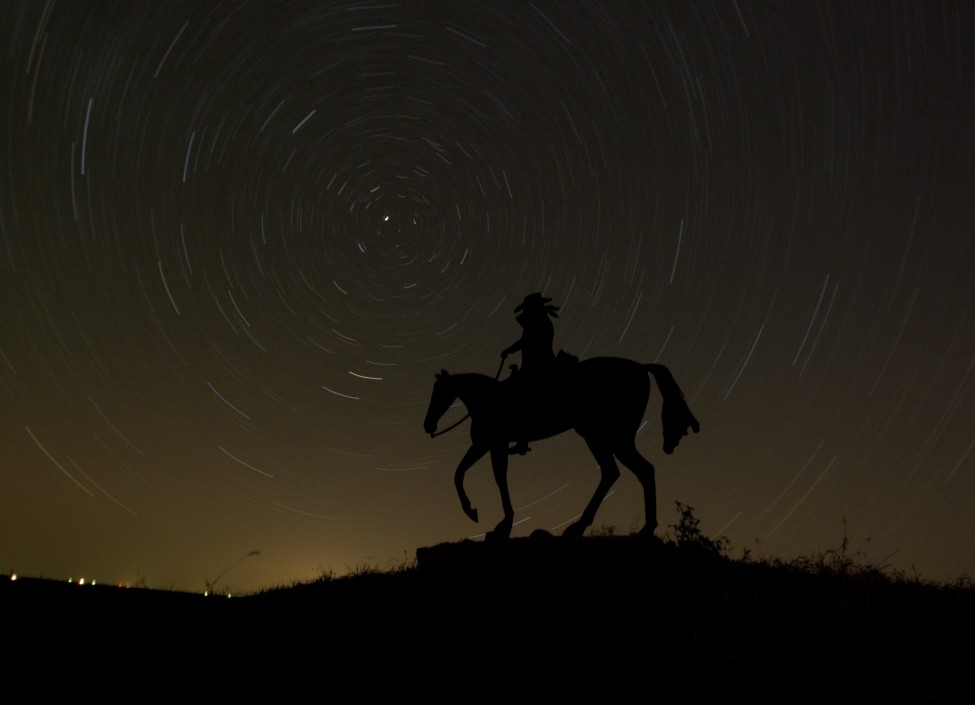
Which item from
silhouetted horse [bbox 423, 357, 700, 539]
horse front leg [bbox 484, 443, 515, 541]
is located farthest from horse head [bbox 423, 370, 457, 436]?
horse front leg [bbox 484, 443, 515, 541]

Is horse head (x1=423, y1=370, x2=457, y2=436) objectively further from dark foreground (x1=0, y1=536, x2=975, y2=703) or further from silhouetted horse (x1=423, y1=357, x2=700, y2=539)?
dark foreground (x1=0, y1=536, x2=975, y2=703)

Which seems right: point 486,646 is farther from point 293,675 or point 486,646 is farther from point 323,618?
point 323,618

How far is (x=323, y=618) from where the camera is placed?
23.0ft

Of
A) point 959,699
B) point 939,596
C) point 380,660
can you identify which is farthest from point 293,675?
point 939,596

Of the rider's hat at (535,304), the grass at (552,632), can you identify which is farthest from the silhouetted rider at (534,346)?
the grass at (552,632)

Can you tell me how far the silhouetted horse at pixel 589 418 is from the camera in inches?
351

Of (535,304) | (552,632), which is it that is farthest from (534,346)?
(552,632)

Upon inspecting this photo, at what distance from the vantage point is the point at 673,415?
29.4ft

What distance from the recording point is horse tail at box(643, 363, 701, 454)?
29.2ft

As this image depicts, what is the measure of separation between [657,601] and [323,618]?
3181mm

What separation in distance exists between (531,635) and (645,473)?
3.47 m

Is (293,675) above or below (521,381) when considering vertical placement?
below

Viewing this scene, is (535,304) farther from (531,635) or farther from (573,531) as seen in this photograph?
(531,635)

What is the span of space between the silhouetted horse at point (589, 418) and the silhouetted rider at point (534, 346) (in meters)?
0.14
